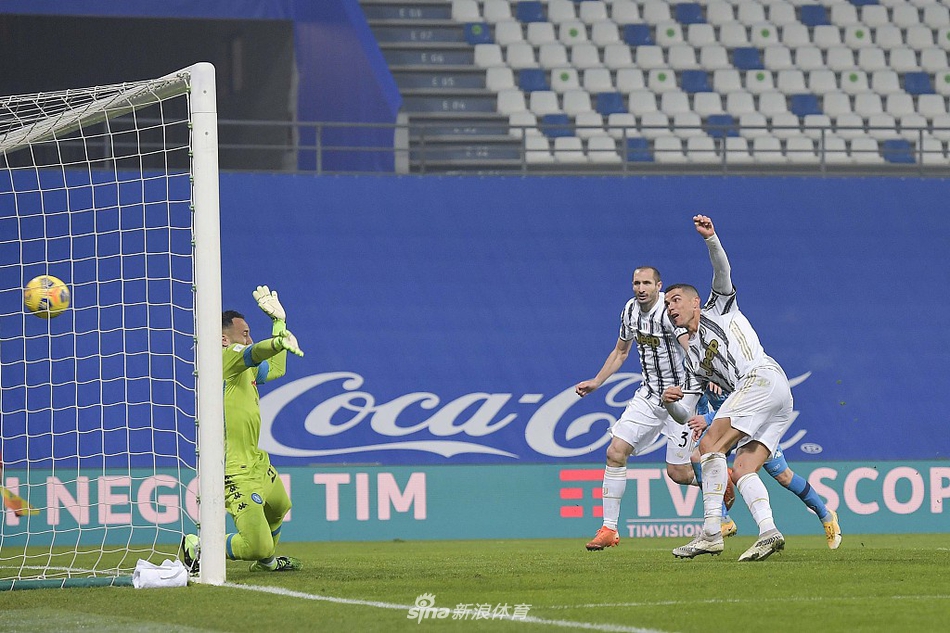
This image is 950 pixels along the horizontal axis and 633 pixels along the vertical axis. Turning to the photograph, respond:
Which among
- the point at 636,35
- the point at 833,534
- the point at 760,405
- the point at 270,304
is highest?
the point at 636,35

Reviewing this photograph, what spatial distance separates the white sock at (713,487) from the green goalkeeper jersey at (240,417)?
9.71 feet

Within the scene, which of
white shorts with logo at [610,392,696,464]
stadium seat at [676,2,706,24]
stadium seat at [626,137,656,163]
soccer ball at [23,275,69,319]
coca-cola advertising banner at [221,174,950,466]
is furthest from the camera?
stadium seat at [676,2,706,24]

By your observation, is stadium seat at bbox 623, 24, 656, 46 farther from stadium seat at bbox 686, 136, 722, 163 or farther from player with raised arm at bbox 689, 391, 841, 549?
player with raised arm at bbox 689, 391, 841, 549

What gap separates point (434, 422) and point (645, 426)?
5976 millimetres

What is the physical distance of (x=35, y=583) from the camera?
8414 mm

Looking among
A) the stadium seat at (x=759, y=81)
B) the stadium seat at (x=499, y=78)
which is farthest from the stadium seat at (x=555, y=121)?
the stadium seat at (x=759, y=81)

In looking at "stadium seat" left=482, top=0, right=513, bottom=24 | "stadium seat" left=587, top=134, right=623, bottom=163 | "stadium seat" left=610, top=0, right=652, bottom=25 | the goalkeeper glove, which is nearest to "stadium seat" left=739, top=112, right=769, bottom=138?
"stadium seat" left=587, top=134, right=623, bottom=163

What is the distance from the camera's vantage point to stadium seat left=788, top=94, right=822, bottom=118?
22016 millimetres

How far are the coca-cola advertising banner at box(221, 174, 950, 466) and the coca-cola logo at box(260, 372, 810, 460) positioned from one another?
2 centimetres

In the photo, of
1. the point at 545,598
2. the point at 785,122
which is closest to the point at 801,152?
the point at 785,122

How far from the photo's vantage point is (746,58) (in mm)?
22641

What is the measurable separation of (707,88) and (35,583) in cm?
1590

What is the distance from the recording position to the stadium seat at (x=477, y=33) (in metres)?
22.1

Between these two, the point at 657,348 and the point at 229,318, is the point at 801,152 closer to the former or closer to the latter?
the point at 657,348
